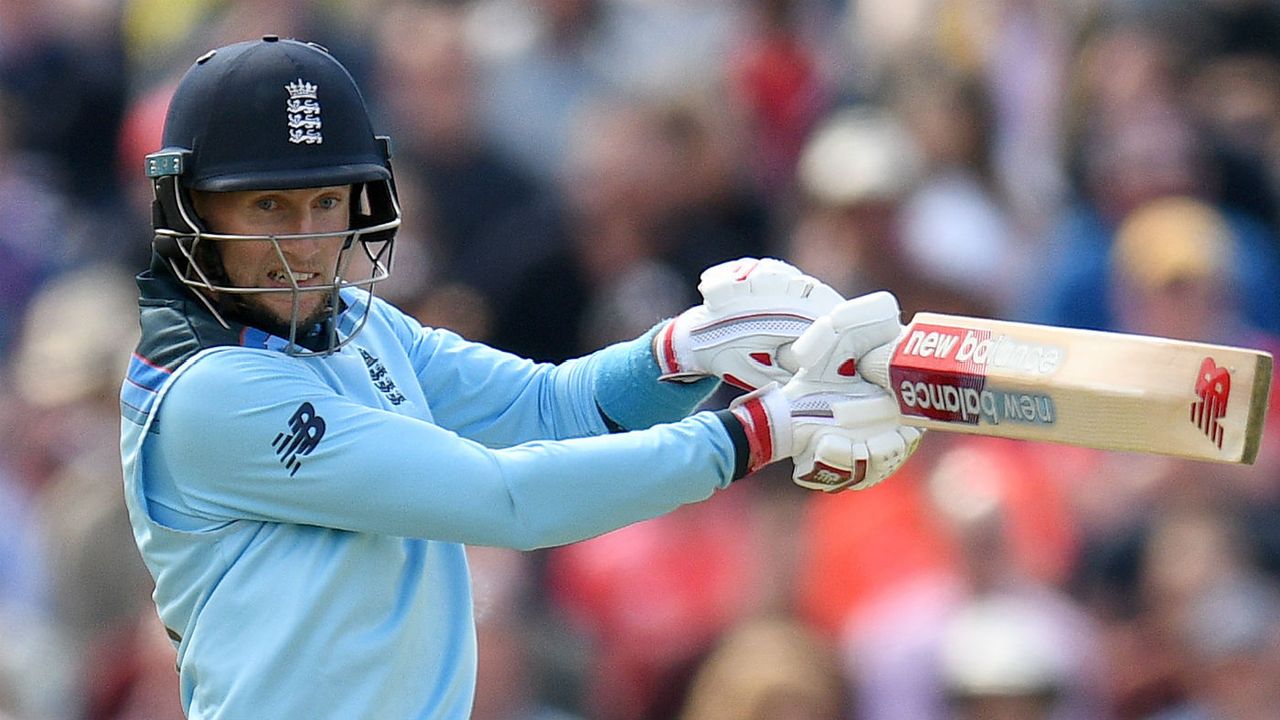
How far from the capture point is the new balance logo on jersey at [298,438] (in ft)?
11.1

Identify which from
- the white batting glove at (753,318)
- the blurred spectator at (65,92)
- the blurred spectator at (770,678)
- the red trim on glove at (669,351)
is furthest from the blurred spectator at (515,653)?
the blurred spectator at (65,92)

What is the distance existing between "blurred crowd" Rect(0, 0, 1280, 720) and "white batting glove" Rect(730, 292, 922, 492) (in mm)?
1782

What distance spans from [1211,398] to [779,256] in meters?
4.13

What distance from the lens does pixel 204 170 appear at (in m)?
3.50

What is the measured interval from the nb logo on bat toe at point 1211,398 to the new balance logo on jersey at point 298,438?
136 cm

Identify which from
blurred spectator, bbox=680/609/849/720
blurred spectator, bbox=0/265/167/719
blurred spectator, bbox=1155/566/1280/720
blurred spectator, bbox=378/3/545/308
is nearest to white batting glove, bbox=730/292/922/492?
blurred spectator, bbox=680/609/849/720

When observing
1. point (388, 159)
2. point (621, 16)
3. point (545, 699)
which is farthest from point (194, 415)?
point (621, 16)

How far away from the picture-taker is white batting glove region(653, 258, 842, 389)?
3781 mm

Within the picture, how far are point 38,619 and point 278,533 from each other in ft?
12.6

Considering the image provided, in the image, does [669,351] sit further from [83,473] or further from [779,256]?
[83,473]

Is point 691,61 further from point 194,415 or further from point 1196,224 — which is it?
point 194,415

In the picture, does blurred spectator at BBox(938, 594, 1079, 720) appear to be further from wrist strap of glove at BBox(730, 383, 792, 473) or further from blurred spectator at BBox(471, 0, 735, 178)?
blurred spectator at BBox(471, 0, 735, 178)

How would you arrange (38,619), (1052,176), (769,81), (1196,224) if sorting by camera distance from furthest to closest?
1. (769,81)
2. (1052,176)
3. (38,619)
4. (1196,224)

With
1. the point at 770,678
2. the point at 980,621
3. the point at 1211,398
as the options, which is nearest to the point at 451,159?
the point at 770,678
